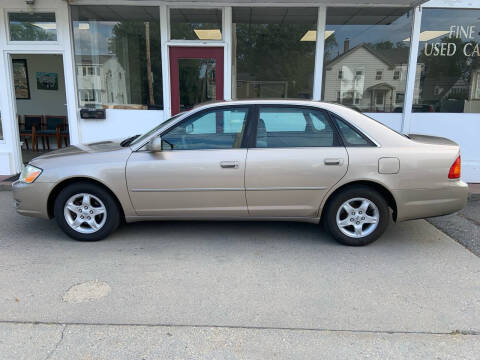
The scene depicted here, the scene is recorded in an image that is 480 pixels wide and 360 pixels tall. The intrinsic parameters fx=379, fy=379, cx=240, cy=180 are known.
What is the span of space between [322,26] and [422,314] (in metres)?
5.67

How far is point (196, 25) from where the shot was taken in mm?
7137

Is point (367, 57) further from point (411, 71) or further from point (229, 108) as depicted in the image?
point (229, 108)

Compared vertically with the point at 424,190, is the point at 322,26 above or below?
above

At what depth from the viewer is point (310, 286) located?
11.3 feet

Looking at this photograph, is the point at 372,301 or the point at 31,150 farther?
the point at 31,150

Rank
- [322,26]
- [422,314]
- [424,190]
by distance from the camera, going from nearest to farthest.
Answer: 1. [422,314]
2. [424,190]
3. [322,26]

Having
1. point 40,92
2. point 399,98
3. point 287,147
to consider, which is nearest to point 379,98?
point 399,98

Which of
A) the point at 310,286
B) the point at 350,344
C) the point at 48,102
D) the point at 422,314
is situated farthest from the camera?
the point at 48,102

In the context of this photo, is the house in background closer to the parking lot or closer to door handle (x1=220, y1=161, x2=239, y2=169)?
the parking lot

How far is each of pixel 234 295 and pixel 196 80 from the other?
497cm

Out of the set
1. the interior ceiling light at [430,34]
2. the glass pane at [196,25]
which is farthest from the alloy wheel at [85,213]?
the interior ceiling light at [430,34]

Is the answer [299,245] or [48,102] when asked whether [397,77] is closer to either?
[299,245]

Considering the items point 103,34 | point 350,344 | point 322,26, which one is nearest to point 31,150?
point 103,34

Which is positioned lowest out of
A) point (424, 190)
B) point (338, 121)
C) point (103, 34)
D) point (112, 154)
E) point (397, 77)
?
point (424, 190)
